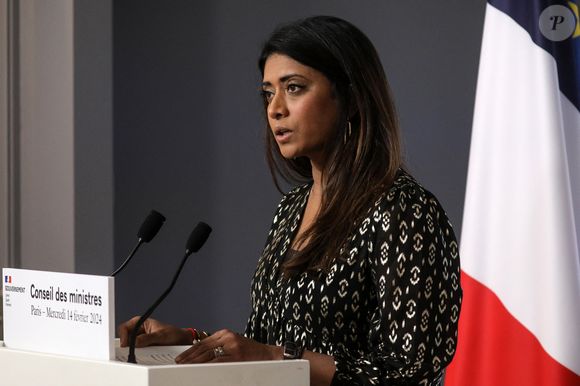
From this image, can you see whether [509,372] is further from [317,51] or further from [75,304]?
[75,304]

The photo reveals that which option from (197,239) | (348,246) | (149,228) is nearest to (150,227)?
(149,228)

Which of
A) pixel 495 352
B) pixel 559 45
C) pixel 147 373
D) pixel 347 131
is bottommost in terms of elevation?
pixel 495 352

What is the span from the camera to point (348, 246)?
5.85 ft

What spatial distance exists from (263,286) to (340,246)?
0.83ft

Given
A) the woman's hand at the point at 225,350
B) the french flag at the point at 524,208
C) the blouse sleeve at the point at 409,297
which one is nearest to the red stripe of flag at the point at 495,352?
the french flag at the point at 524,208

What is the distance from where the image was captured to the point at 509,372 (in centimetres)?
284

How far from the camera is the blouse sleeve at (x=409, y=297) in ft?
5.40

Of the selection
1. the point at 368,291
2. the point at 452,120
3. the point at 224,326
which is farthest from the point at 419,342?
the point at 224,326

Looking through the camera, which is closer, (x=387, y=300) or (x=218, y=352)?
(x=218, y=352)

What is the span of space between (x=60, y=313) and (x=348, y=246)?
60 centimetres

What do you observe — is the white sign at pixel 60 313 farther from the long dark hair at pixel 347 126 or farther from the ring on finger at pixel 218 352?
the long dark hair at pixel 347 126

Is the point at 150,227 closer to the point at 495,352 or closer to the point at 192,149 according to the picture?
the point at 495,352

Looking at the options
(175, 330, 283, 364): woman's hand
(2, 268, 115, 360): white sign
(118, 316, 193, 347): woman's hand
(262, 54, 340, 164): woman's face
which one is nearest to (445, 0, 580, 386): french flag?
(262, 54, 340, 164): woman's face

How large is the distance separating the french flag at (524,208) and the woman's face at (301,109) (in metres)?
1.11
